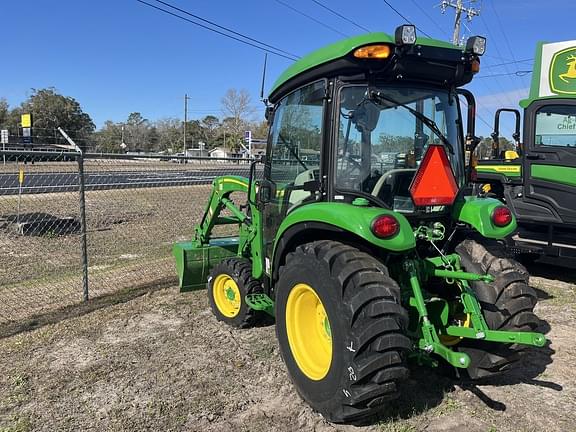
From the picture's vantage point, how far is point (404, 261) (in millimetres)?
3252

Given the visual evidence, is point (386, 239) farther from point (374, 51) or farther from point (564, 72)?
point (564, 72)

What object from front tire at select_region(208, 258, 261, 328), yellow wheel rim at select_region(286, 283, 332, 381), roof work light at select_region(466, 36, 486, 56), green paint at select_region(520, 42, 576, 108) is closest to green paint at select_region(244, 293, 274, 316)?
front tire at select_region(208, 258, 261, 328)

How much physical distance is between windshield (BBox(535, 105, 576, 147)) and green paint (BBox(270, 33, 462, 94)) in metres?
4.41

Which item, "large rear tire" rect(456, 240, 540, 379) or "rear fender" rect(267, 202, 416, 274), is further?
"large rear tire" rect(456, 240, 540, 379)

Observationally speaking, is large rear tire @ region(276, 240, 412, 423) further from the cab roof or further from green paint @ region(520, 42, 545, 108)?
green paint @ region(520, 42, 545, 108)

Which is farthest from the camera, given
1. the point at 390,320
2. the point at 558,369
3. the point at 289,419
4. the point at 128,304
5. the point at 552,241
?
the point at 552,241

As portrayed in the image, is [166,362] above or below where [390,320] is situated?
below

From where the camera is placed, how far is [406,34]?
3096 millimetres

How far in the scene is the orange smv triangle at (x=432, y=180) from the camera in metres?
3.41

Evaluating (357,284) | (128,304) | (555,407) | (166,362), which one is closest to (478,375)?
(555,407)

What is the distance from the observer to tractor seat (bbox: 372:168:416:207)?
3418 millimetres

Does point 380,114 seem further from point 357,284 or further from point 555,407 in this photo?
point 555,407

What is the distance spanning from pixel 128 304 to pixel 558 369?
4.50 metres

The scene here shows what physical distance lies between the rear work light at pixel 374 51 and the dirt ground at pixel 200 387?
7.72 ft
